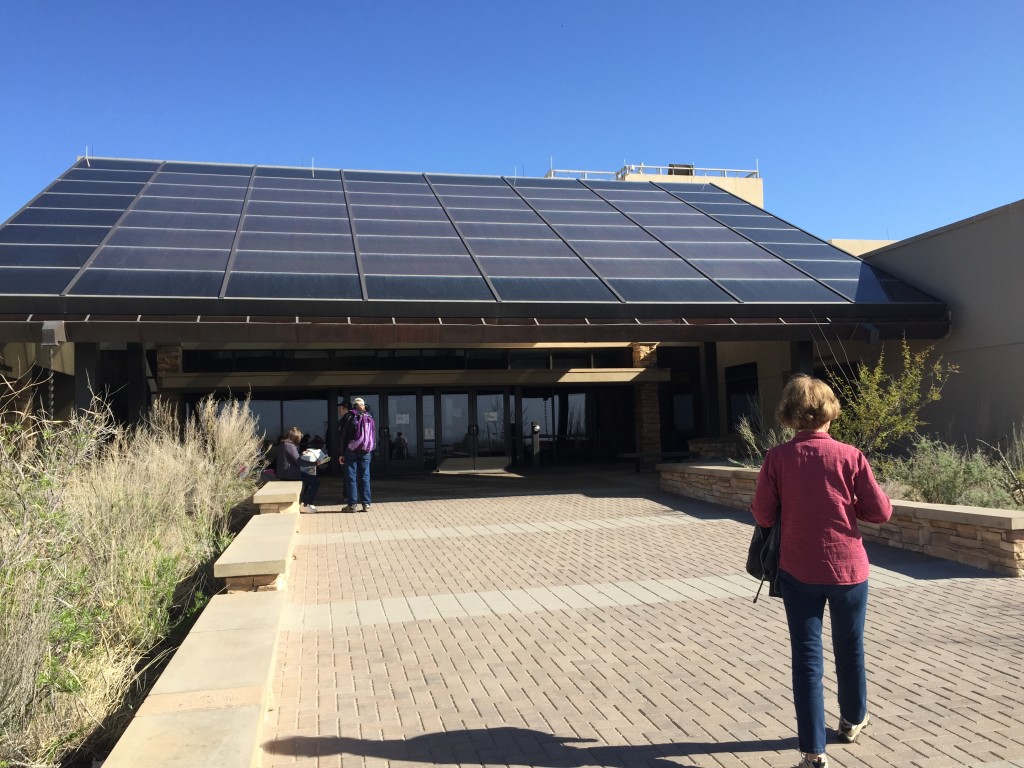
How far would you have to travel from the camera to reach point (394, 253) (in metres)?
14.9

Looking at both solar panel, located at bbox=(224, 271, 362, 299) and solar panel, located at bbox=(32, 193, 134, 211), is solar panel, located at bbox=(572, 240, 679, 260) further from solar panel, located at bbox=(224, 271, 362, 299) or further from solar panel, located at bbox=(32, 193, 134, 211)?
solar panel, located at bbox=(32, 193, 134, 211)

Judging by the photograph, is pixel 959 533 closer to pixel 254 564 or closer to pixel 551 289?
pixel 254 564

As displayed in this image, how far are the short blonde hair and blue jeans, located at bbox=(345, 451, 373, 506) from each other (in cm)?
963

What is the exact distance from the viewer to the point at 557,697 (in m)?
4.71

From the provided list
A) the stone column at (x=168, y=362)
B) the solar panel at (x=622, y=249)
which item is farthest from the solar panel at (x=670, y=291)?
the stone column at (x=168, y=362)

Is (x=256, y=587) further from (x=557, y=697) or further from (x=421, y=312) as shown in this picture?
(x=421, y=312)

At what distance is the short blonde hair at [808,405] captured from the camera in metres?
3.91

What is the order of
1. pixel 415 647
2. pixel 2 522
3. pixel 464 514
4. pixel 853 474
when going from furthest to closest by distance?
pixel 464 514
pixel 415 647
pixel 2 522
pixel 853 474

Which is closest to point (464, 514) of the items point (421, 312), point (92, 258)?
point (421, 312)

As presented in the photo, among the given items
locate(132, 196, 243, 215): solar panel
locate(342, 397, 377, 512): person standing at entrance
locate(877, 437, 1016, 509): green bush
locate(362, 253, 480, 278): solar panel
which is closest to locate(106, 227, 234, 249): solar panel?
locate(132, 196, 243, 215): solar panel

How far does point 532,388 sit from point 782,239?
26.9 feet

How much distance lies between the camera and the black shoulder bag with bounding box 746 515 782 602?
3.96m

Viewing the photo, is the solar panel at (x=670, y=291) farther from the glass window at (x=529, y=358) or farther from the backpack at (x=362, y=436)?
the glass window at (x=529, y=358)

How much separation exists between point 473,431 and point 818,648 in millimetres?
18658
